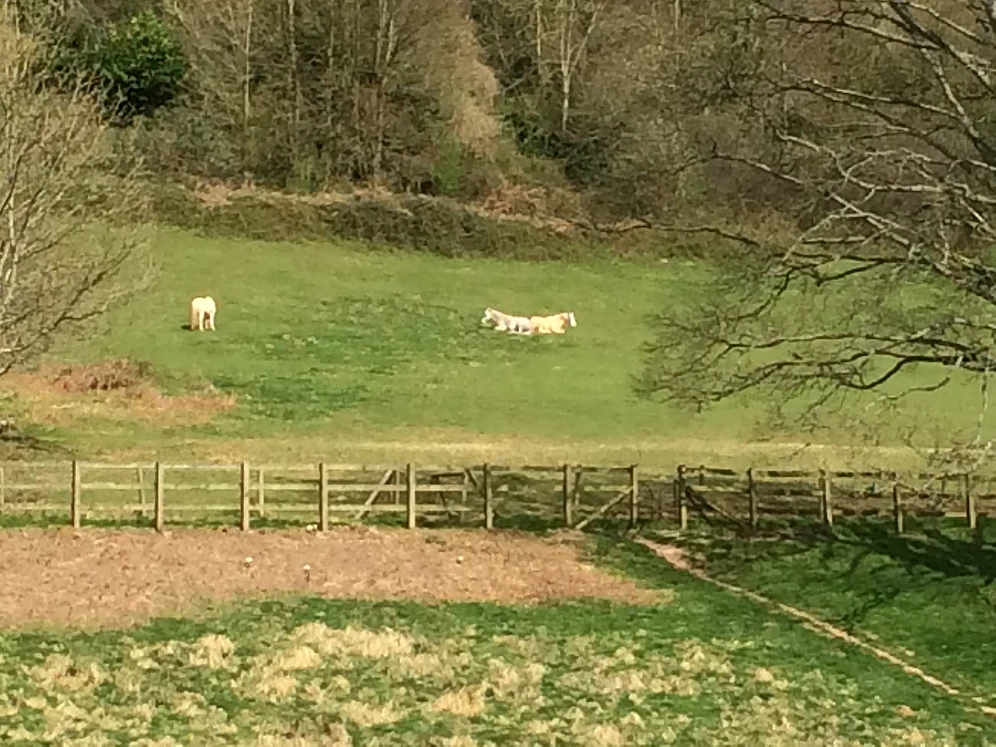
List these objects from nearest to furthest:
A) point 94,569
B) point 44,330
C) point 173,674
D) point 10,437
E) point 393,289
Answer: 1. point 173,674
2. point 94,569
3. point 44,330
4. point 10,437
5. point 393,289

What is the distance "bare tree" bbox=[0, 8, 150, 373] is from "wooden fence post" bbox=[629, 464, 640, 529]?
11.4 metres

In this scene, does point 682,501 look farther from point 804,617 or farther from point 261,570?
point 261,570

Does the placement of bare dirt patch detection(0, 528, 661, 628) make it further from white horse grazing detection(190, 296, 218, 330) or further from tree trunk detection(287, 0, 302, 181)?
tree trunk detection(287, 0, 302, 181)

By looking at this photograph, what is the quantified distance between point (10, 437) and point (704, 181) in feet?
51.8

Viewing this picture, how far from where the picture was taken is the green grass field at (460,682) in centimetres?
1537

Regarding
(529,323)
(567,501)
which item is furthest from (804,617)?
(529,323)

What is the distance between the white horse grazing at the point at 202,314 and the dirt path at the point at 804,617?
77.8 feet

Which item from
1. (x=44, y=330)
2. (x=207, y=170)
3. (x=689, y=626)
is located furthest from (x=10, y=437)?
(x=207, y=170)

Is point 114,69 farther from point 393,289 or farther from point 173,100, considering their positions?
point 393,289

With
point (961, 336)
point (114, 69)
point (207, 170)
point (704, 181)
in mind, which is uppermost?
point (114, 69)

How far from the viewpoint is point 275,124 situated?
212 ft

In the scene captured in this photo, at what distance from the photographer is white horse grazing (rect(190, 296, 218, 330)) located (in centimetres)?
4822

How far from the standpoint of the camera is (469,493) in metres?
29.4

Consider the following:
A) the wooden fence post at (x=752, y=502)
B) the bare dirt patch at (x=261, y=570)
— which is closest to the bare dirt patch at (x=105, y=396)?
the bare dirt patch at (x=261, y=570)
